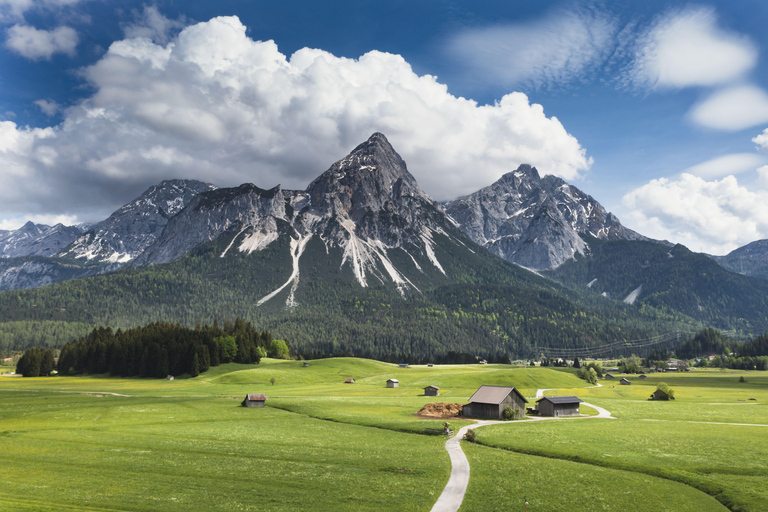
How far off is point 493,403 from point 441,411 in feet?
31.4

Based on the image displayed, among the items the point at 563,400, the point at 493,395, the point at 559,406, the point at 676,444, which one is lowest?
the point at 559,406

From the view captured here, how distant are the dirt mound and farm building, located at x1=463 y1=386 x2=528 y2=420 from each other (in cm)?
219

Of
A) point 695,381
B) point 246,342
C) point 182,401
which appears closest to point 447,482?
point 182,401

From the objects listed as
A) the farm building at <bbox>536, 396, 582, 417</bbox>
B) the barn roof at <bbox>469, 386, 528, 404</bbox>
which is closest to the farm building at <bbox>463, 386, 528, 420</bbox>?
the barn roof at <bbox>469, 386, 528, 404</bbox>

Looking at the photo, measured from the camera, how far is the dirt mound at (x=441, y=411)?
8012 centimetres

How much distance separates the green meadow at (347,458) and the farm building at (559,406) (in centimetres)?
736

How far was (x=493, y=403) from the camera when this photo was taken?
78.4 metres

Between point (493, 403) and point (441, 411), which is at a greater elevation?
point (493, 403)

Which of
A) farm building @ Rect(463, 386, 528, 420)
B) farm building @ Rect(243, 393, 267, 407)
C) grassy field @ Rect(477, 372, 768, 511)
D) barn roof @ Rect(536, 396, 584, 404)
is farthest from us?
farm building @ Rect(243, 393, 267, 407)

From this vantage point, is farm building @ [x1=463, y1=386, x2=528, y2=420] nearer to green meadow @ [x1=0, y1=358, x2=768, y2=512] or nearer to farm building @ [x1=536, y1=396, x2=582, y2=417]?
farm building @ [x1=536, y1=396, x2=582, y2=417]

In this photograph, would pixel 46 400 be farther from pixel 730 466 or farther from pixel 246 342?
pixel 730 466

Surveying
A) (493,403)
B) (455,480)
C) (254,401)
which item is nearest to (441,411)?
(493,403)

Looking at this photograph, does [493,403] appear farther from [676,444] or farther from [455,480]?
[455,480]

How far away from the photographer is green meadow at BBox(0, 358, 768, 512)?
3394 cm
